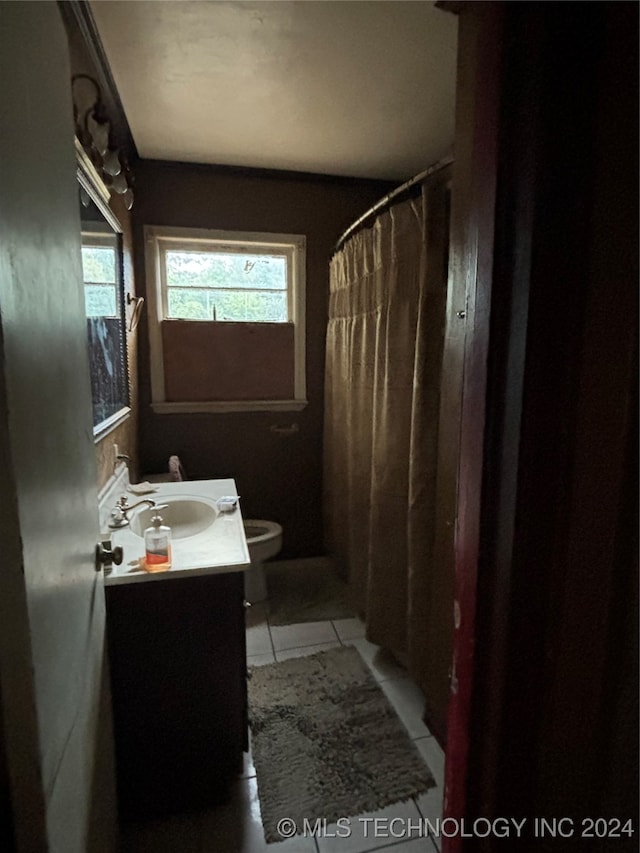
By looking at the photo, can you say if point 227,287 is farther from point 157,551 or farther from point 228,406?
point 157,551

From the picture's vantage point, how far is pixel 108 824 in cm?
104

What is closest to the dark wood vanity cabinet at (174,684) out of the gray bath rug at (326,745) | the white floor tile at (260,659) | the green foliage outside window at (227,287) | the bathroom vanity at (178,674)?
the bathroom vanity at (178,674)

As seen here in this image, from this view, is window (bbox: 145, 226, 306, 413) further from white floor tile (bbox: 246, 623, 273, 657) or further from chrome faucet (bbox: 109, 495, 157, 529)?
white floor tile (bbox: 246, 623, 273, 657)

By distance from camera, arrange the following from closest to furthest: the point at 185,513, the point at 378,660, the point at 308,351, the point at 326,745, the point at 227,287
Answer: the point at 326,745
the point at 185,513
the point at 378,660
the point at 227,287
the point at 308,351

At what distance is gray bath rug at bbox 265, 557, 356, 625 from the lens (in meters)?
2.39

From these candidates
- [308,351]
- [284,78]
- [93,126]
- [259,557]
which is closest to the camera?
[93,126]

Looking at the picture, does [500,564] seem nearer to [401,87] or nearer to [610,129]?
[610,129]

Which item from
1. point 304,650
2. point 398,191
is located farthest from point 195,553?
point 398,191

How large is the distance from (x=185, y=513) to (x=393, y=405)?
986mm

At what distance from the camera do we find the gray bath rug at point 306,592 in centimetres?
239

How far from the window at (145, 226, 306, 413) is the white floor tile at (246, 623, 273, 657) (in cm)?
127

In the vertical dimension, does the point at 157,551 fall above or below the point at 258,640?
above

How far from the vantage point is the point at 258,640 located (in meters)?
2.18

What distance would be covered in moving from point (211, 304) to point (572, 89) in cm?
251
